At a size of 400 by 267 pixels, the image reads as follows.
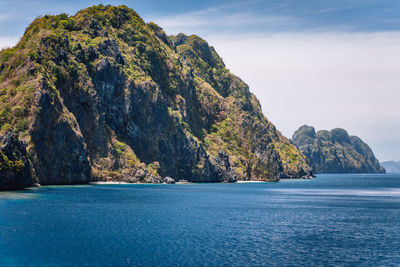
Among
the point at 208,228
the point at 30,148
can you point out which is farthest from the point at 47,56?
the point at 208,228

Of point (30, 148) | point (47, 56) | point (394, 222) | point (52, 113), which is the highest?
point (47, 56)

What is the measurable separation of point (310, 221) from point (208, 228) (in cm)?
2432

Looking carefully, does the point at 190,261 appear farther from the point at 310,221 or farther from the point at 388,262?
the point at 310,221

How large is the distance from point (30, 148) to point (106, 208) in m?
81.0

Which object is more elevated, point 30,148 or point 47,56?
point 47,56

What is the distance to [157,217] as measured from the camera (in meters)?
83.2

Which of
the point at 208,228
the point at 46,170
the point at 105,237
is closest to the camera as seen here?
the point at 105,237

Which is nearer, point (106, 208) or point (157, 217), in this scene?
point (157, 217)

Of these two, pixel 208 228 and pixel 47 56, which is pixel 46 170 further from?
pixel 208 228

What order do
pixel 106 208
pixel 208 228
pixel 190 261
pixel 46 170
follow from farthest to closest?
pixel 46 170
pixel 106 208
pixel 208 228
pixel 190 261

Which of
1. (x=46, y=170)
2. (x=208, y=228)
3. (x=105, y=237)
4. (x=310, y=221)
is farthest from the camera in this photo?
(x=46, y=170)

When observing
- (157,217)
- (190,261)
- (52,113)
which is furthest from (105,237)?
(52,113)

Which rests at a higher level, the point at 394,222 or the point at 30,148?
the point at 30,148

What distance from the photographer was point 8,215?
74.1 meters
